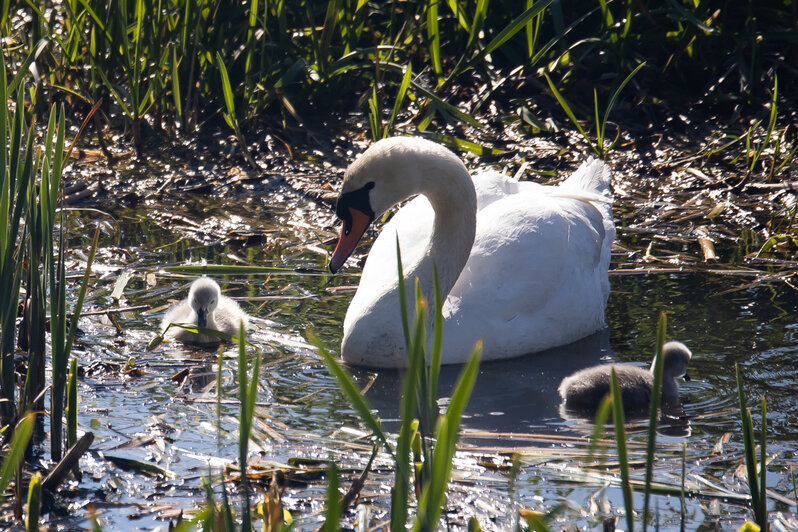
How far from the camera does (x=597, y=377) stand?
4004mm

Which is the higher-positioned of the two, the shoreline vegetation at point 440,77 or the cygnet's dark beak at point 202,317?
the shoreline vegetation at point 440,77

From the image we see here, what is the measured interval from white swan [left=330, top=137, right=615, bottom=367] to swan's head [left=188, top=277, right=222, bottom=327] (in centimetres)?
62

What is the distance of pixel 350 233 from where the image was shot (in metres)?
4.57

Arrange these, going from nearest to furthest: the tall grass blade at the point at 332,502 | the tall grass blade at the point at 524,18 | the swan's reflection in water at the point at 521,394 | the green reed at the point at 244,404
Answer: the tall grass blade at the point at 332,502 → the green reed at the point at 244,404 → the swan's reflection in water at the point at 521,394 → the tall grass blade at the point at 524,18

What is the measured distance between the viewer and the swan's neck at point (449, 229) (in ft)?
14.9

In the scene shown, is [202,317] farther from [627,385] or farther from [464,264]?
[627,385]

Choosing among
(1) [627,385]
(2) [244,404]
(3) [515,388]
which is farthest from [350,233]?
(2) [244,404]

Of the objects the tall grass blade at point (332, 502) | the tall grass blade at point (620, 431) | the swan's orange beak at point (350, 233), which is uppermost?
the swan's orange beak at point (350, 233)

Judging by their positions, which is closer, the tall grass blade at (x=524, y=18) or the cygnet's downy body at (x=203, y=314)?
the cygnet's downy body at (x=203, y=314)

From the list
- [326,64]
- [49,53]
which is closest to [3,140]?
[326,64]

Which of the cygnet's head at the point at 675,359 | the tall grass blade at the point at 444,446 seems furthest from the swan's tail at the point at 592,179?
the tall grass blade at the point at 444,446

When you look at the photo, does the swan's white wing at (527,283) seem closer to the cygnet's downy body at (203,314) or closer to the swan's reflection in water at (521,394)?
the swan's reflection in water at (521,394)

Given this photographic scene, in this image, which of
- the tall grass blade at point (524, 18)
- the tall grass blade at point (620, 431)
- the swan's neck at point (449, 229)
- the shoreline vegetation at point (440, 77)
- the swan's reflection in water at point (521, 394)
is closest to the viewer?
the tall grass blade at point (620, 431)

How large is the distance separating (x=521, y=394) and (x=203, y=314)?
4.80ft
